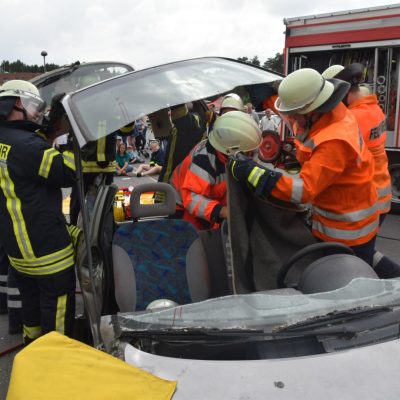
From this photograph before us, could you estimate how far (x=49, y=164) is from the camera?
2.68m

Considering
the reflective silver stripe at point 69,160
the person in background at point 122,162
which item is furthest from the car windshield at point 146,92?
the person in background at point 122,162

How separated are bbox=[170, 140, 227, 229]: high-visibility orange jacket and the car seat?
335 mm

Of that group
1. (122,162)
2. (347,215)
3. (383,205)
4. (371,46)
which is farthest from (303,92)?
(122,162)

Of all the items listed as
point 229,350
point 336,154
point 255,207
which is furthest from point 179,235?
point 229,350

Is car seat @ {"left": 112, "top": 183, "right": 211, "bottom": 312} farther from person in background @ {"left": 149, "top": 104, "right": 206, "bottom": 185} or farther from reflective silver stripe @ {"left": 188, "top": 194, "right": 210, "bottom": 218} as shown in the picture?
person in background @ {"left": 149, "top": 104, "right": 206, "bottom": 185}

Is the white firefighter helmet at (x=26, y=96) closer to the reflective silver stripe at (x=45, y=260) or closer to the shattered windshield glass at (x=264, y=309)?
the reflective silver stripe at (x=45, y=260)

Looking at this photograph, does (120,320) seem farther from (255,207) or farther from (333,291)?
(255,207)

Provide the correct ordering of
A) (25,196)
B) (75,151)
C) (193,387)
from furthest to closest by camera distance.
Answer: (25,196)
(75,151)
(193,387)

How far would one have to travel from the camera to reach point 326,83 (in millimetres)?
2514

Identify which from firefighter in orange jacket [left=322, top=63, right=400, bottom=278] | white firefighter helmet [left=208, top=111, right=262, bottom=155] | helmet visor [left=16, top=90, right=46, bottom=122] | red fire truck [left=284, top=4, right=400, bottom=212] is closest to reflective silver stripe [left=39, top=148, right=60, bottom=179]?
helmet visor [left=16, top=90, right=46, bottom=122]

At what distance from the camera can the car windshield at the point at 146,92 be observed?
192 cm

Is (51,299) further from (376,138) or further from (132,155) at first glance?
(132,155)

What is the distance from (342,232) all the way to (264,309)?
1.18 m

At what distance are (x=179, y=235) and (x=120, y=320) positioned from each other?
963mm
